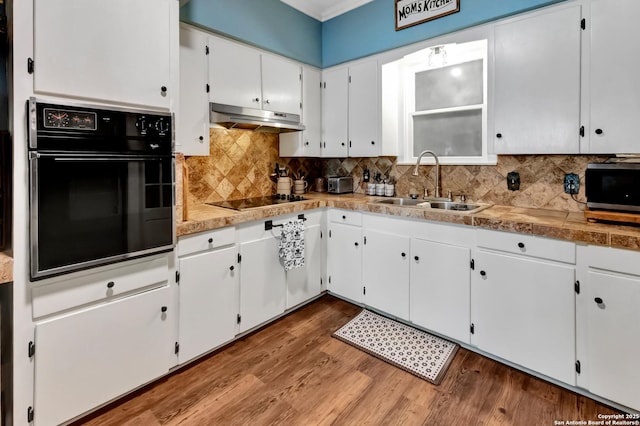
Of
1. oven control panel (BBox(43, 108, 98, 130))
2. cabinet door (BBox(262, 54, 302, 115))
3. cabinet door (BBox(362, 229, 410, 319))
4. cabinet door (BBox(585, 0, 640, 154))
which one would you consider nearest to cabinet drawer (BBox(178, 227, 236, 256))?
oven control panel (BBox(43, 108, 98, 130))

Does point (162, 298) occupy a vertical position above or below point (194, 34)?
below

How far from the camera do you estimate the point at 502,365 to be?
7.01 ft

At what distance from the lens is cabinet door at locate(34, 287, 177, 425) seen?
4.95 feet

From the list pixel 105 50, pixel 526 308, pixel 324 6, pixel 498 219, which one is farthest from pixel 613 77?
pixel 105 50

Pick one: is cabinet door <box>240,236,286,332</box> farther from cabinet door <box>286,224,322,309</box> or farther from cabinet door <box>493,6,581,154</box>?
cabinet door <box>493,6,581,154</box>

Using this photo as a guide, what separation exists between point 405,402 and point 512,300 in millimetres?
908

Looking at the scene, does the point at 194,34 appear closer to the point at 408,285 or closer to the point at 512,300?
the point at 408,285

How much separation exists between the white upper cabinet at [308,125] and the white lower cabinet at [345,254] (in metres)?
0.76

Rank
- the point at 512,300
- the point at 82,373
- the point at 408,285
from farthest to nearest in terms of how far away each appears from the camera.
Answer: the point at 408,285, the point at 512,300, the point at 82,373

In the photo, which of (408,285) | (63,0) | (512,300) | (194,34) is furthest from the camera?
(408,285)

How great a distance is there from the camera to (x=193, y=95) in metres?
2.38

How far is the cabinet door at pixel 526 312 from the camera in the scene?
1.84 metres

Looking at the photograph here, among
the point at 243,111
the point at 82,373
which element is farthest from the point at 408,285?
the point at 82,373

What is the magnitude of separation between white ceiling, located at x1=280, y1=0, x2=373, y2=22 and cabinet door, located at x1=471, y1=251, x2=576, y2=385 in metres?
2.56
